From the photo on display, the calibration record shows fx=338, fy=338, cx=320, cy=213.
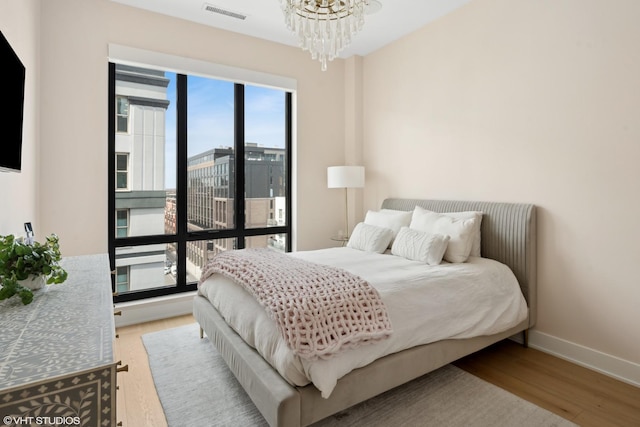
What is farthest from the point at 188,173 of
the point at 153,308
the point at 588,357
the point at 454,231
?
the point at 588,357

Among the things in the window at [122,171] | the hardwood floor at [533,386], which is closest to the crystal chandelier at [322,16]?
the window at [122,171]

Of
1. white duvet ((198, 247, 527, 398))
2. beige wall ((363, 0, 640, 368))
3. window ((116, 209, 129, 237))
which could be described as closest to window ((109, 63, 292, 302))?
window ((116, 209, 129, 237))

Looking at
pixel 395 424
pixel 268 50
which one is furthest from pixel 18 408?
pixel 268 50

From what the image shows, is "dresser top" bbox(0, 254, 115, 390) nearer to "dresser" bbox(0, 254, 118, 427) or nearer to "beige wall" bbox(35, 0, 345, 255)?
"dresser" bbox(0, 254, 118, 427)

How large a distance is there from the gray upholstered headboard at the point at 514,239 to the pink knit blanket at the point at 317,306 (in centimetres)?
150

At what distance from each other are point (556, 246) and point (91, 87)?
4103 mm

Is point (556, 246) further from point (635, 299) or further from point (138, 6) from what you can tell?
point (138, 6)

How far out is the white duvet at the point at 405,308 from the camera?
5.18 feet

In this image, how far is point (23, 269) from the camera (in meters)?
1.30

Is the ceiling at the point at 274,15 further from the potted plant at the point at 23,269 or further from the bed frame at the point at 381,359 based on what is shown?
the potted plant at the point at 23,269

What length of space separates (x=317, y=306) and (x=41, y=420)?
43.3 inches

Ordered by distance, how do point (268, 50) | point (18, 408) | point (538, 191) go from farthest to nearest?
point (268, 50) → point (538, 191) → point (18, 408)

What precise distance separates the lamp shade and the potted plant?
9.59 ft

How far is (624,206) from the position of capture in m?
2.23
